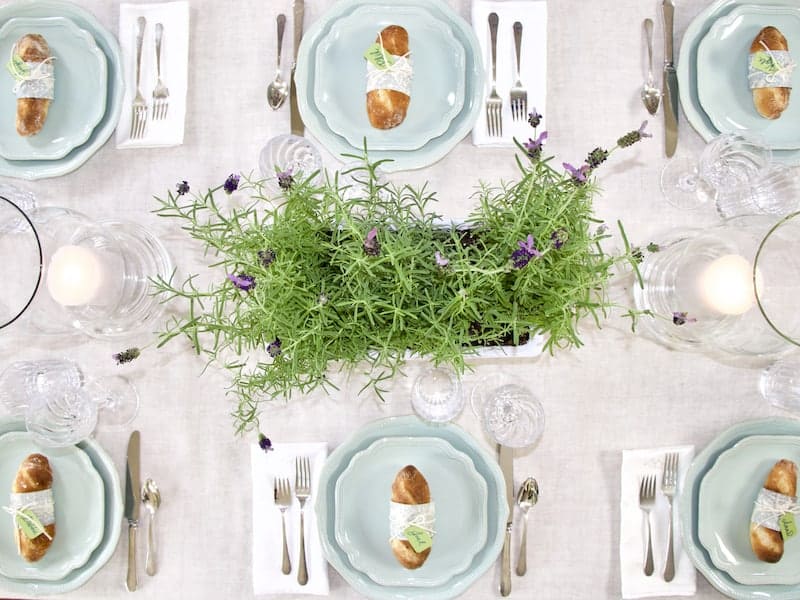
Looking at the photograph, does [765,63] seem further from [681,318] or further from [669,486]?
[669,486]

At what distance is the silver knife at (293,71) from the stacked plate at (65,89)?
0.91 ft

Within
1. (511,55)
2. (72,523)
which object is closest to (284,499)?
(72,523)

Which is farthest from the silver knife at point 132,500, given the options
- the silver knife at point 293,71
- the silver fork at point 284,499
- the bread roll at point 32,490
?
the silver knife at point 293,71

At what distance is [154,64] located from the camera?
105 centimetres

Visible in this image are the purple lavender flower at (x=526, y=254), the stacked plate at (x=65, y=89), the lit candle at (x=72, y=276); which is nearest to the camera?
the purple lavender flower at (x=526, y=254)

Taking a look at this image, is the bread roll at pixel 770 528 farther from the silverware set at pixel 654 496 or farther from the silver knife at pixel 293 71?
the silver knife at pixel 293 71

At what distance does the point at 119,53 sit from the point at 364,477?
2.64ft

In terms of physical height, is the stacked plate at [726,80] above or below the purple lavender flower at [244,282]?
above

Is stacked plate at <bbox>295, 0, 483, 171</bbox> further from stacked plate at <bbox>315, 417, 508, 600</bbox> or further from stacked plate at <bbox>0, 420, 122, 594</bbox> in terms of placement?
stacked plate at <bbox>0, 420, 122, 594</bbox>

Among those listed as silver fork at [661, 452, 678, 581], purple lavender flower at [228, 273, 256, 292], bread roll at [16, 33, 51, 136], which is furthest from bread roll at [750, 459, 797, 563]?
bread roll at [16, 33, 51, 136]

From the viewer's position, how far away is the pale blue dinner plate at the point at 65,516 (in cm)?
100

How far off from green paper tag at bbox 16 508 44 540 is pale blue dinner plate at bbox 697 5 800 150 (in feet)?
4.06

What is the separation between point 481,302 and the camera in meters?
0.79

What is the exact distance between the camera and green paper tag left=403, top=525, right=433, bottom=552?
95 centimetres
